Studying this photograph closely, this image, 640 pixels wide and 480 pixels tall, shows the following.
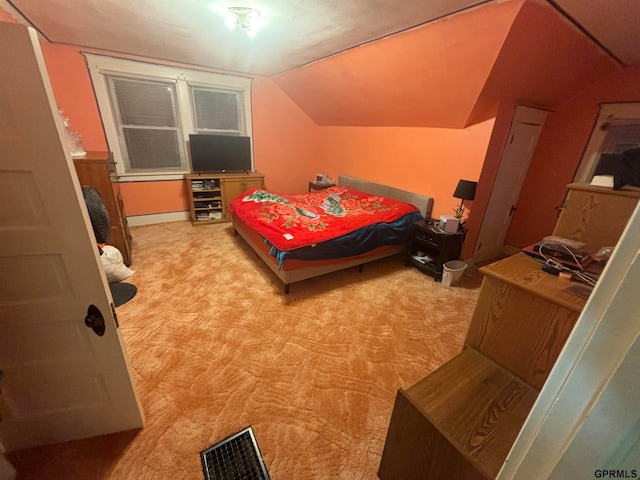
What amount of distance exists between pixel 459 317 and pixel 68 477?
112 inches

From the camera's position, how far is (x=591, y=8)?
1671 mm

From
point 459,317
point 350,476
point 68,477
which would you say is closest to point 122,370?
point 68,477

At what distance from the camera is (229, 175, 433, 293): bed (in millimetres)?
2609

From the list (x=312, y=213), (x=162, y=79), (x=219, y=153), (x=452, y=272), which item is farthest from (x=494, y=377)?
(x=162, y=79)

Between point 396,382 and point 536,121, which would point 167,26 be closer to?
point 396,382

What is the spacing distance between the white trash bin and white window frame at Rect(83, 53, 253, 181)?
13.1 feet

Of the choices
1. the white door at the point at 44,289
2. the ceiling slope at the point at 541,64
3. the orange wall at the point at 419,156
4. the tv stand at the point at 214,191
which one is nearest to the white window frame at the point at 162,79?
the tv stand at the point at 214,191

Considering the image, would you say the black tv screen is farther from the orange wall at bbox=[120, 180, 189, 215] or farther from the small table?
the small table

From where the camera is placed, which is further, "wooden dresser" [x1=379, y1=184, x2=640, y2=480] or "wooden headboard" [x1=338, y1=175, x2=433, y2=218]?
"wooden headboard" [x1=338, y1=175, x2=433, y2=218]

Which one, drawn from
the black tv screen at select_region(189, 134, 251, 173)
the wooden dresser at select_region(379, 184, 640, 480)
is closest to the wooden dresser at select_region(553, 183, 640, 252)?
the wooden dresser at select_region(379, 184, 640, 480)

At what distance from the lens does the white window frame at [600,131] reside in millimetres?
2682

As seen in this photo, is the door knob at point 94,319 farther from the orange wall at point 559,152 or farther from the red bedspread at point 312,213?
the orange wall at point 559,152

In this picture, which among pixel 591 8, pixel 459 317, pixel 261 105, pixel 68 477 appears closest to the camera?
pixel 68 477

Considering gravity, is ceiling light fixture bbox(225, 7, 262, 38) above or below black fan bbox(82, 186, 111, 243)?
above
